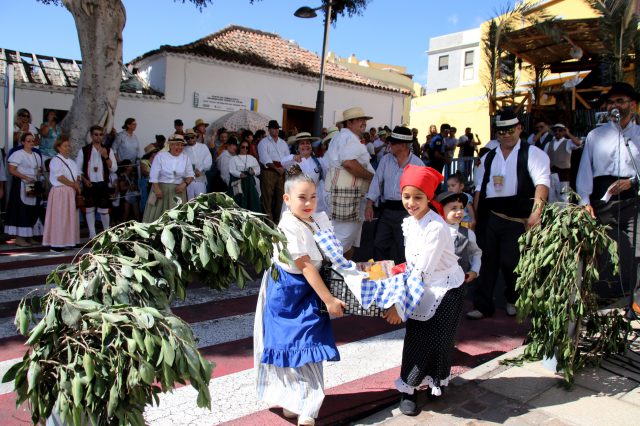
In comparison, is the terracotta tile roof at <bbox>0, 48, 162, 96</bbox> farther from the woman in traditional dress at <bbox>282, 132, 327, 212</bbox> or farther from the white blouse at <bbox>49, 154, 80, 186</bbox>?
the woman in traditional dress at <bbox>282, 132, 327, 212</bbox>

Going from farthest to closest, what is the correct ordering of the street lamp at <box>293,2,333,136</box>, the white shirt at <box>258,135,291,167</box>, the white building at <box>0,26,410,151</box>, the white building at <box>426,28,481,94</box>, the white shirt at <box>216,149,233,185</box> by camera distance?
the white building at <box>426,28,481,94</box>
the white building at <box>0,26,410,151</box>
the street lamp at <box>293,2,333,136</box>
the white shirt at <box>258,135,291,167</box>
the white shirt at <box>216,149,233,185</box>

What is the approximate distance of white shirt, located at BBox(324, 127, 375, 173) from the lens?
650 cm

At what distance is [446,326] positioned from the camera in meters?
3.66

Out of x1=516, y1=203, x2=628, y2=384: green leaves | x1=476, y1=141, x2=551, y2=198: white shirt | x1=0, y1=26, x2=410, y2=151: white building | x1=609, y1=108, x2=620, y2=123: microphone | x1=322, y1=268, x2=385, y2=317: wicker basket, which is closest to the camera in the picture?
x1=322, y1=268, x2=385, y2=317: wicker basket

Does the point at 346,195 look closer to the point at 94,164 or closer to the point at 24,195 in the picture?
the point at 94,164

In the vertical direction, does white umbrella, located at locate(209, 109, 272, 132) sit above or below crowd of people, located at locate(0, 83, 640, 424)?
above

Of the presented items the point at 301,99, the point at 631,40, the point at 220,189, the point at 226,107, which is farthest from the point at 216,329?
the point at 301,99

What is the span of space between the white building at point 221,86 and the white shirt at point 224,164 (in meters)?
7.36

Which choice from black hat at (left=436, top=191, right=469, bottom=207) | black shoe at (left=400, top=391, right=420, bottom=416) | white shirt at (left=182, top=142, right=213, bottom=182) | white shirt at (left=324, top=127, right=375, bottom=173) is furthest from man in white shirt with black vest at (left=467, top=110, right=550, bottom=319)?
white shirt at (left=182, top=142, right=213, bottom=182)

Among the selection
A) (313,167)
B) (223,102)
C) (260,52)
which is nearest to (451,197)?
(313,167)

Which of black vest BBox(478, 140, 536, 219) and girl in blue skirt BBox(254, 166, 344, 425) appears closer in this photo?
girl in blue skirt BBox(254, 166, 344, 425)

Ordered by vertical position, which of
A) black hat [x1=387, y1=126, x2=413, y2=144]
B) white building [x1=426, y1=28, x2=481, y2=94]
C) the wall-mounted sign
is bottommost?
black hat [x1=387, y1=126, x2=413, y2=144]

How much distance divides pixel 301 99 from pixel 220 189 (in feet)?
36.4

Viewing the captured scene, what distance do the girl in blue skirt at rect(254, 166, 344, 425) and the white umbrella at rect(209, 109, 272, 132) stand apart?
14290 millimetres
